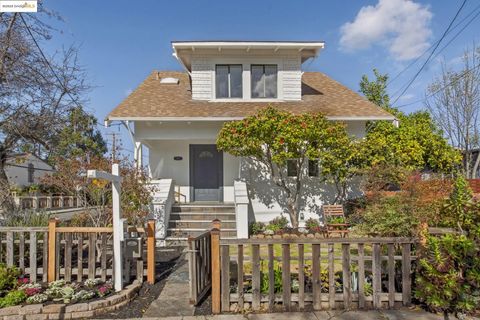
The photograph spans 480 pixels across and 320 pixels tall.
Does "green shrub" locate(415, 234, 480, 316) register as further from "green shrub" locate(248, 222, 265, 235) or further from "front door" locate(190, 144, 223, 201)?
"front door" locate(190, 144, 223, 201)

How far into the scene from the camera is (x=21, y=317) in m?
4.02

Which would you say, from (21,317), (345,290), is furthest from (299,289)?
(21,317)

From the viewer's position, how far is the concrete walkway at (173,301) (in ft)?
14.0

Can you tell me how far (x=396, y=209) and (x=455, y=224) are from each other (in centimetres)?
79

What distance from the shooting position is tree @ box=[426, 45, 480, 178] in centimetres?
1756

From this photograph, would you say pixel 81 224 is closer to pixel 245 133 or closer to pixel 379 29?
pixel 245 133

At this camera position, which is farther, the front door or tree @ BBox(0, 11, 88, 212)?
the front door

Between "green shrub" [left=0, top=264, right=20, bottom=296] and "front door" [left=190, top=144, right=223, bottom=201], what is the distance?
22.8 feet

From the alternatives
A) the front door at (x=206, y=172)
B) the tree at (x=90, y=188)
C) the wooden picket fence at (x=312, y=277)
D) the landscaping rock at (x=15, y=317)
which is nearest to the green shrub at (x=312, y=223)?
the front door at (x=206, y=172)

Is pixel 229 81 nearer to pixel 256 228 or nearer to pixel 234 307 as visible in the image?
pixel 256 228

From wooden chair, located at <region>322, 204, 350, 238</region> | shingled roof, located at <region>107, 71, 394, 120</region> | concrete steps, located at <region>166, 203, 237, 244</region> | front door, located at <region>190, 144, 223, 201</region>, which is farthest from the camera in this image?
front door, located at <region>190, 144, 223, 201</region>

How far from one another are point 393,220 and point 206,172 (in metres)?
A: 7.86

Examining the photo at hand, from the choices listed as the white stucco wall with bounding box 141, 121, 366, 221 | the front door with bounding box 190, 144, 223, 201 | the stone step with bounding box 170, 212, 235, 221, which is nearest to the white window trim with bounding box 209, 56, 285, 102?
the white stucco wall with bounding box 141, 121, 366, 221

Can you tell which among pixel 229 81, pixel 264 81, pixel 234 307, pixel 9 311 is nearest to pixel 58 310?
pixel 9 311
